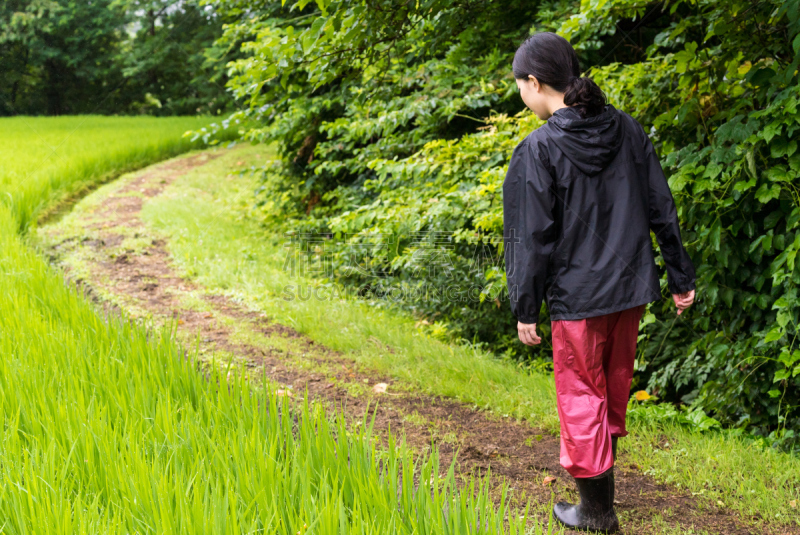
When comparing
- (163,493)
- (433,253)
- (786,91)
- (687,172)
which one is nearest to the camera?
(163,493)

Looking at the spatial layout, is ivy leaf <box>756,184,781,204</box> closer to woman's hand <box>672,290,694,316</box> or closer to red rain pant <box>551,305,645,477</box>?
woman's hand <box>672,290,694,316</box>

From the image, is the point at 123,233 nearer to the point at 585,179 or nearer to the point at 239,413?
the point at 239,413

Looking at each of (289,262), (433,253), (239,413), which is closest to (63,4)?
(289,262)

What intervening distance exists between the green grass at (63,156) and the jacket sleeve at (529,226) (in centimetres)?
720

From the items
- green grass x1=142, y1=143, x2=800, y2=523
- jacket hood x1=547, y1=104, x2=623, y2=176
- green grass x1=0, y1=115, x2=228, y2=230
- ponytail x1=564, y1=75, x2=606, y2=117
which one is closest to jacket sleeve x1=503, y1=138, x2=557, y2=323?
jacket hood x1=547, y1=104, x2=623, y2=176

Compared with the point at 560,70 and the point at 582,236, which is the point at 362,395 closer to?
the point at 582,236

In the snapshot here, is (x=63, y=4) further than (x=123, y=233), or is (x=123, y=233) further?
(x=63, y=4)

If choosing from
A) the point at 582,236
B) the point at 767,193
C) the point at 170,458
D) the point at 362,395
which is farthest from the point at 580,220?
→ the point at 362,395

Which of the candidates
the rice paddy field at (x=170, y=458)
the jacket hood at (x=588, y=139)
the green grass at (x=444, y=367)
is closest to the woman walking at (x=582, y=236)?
the jacket hood at (x=588, y=139)

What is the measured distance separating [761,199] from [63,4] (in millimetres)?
32091

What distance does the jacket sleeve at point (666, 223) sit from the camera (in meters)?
2.18

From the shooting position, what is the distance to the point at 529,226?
2.07 m

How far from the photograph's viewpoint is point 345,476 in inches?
69.2

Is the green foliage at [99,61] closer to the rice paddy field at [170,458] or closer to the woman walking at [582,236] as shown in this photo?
the rice paddy field at [170,458]
